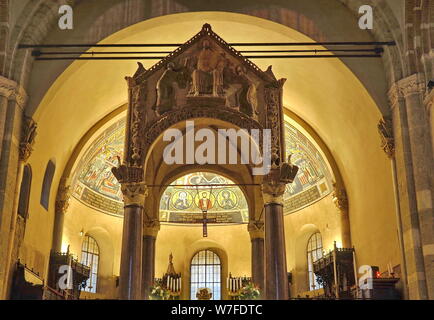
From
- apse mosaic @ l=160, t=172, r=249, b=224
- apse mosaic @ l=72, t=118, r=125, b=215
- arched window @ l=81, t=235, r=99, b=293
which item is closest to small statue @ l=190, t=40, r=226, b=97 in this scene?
apse mosaic @ l=72, t=118, r=125, b=215

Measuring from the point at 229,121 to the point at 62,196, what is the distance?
8035 millimetres

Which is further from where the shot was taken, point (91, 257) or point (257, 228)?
point (91, 257)

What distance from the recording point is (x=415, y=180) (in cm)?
1395

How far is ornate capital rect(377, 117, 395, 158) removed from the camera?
15.2 metres

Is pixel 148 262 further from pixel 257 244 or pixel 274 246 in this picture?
pixel 274 246

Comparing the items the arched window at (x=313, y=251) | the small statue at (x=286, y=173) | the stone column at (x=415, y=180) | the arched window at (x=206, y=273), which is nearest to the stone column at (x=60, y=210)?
the small statue at (x=286, y=173)

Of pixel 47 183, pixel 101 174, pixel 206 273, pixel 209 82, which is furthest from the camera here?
pixel 206 273

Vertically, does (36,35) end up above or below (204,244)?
above

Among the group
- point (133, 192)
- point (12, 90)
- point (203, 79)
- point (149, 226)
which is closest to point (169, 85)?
point (203, 79)

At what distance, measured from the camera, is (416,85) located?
14.7m

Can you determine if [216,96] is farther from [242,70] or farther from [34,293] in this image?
[34,293]
